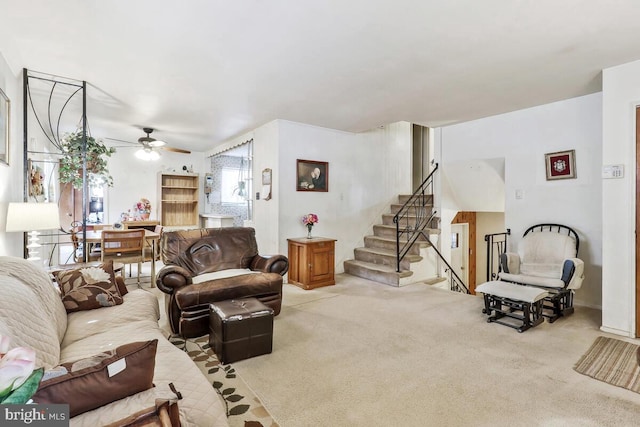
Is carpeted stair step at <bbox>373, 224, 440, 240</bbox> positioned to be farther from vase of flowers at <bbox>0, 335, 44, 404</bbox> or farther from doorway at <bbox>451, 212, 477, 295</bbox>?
vase of flowers at <bbox>0, 335, 44, 404</bbox>

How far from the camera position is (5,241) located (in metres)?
2.59

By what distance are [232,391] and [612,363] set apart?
2.81m

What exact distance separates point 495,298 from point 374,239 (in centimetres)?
256

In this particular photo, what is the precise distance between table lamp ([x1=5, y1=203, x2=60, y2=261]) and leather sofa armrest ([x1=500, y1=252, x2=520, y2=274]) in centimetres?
458

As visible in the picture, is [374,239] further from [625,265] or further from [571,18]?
[571,18]

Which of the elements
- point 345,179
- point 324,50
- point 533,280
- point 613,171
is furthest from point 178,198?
point 613,171

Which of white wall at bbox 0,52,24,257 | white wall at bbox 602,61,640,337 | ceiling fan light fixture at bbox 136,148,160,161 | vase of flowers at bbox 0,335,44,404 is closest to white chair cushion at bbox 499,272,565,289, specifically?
white wall at bbox 602,61,640,337

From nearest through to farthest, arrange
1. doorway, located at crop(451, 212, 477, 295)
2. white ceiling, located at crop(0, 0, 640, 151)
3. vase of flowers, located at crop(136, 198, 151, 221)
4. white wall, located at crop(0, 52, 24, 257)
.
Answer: white ceiling, located at crop(0, 0, 640, 151)
white wall, located at crop(0, 52, 24, 257)
vase of flowers, located at crop(136, 198, 151, 221)
doorway, located at crop(451, 212, 477, 295)

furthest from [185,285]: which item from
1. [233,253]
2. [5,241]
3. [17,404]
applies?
[17,404]

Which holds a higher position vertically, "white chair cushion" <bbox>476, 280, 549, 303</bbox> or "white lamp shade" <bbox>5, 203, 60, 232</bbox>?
"white lamp shade" <bbox>5, 203, 60, 232</bbox>

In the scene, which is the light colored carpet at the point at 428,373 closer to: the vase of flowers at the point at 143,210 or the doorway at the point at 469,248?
the doorway at the point at 469,248

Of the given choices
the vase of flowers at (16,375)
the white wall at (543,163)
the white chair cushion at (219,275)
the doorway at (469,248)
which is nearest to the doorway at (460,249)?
the doorway at (469,248)

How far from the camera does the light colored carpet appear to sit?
1.83 m

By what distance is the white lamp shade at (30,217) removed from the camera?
2430 mm
